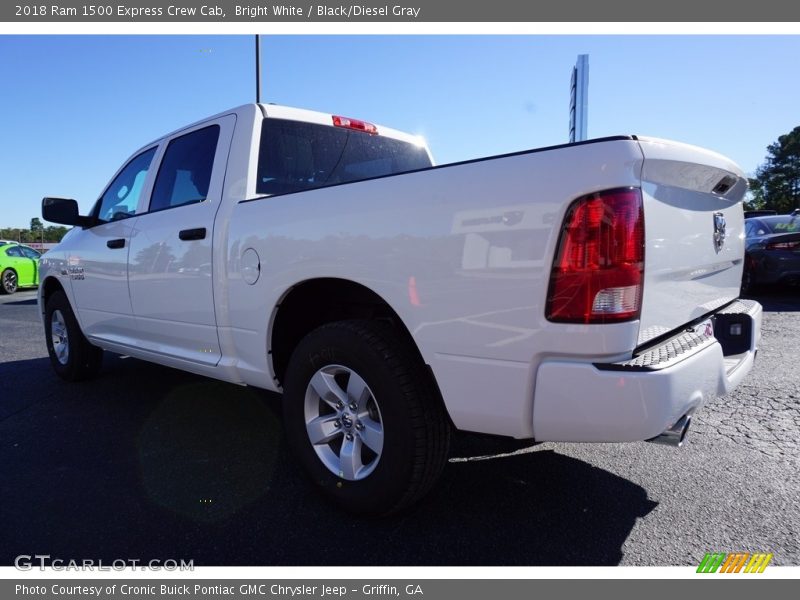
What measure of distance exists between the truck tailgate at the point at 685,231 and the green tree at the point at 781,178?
246ft

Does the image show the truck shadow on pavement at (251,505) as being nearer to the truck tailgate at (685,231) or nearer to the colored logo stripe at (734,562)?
the colored logo stripe at (734,562)

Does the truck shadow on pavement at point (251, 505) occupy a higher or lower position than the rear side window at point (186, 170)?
lower

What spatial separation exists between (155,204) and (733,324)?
11.7ft

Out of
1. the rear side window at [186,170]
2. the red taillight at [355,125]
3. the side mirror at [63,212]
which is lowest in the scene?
the side mirror at [63,212]

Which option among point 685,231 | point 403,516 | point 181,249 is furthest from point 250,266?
point 685,231

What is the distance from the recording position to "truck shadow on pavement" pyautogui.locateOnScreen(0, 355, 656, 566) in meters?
2.10

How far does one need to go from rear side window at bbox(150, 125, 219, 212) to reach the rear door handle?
22 centimetres

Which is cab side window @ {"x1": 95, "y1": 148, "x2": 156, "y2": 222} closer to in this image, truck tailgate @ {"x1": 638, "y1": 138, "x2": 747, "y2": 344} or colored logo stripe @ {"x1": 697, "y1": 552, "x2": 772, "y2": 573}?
truck tailgate @ {"x1": 638, "y1": 138, "x2": 747, "y2": 344}

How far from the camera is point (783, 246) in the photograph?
8.37m

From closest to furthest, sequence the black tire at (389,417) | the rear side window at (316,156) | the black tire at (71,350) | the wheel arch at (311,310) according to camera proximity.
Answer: the black tire at (389,417)
the wheel arch at (311,310)
the rear side window at (316,156)
the black tire at (71,350)

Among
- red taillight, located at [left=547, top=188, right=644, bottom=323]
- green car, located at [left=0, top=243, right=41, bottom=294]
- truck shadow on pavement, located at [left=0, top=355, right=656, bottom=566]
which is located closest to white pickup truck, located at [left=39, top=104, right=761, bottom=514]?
red taillight, located at [left=547, top=188, right=644, bottom=323]

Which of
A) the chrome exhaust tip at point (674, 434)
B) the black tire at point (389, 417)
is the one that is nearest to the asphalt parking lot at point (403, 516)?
the black tire at point (389, 417)

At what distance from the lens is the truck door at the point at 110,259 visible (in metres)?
3.81

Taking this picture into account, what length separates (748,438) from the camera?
10.3 feet
